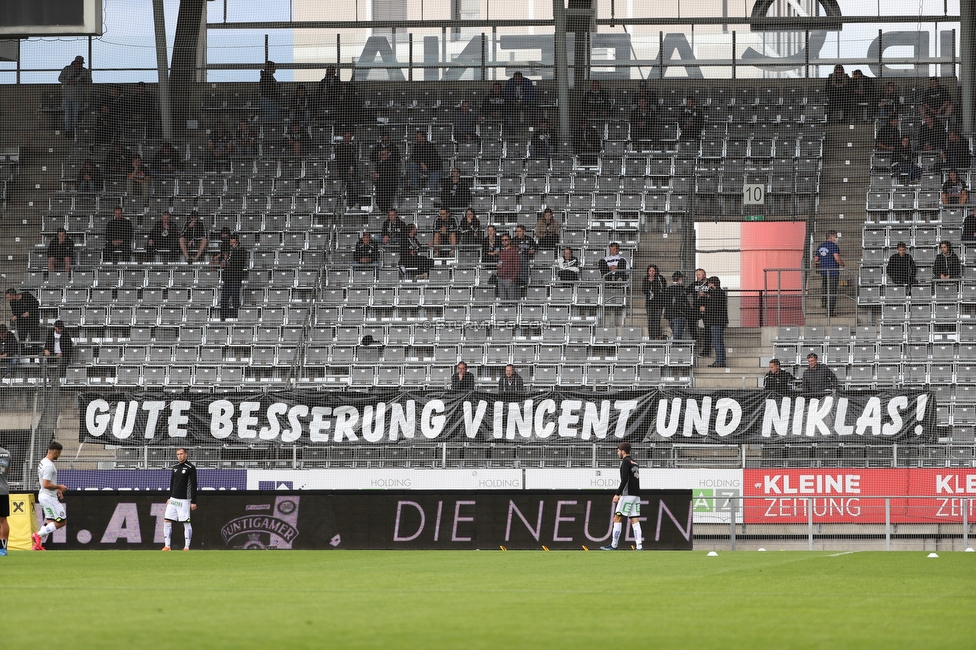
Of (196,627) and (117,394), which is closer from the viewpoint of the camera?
(196,627)

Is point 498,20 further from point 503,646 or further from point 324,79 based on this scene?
point 503,646

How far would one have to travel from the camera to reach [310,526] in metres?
19.8

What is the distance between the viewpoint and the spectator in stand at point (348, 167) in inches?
1126

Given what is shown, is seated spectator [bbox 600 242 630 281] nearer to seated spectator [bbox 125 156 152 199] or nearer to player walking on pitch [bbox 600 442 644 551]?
player walking on pitch [bbox 600 442 644 551]

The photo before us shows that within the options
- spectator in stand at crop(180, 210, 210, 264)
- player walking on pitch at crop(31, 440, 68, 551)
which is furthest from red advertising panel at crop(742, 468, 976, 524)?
spectator in stand at crop(180, 210, 210, 264)

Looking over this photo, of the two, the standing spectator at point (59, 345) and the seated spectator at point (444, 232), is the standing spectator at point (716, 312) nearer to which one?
the seated spectator at point (444, 232)

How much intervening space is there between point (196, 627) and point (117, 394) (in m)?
15.7

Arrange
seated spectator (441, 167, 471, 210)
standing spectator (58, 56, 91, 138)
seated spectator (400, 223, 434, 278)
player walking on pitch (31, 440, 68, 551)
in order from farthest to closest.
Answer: standing spectator (58, 56, 91, 138) < seated spectator (441, 167, 471, 210) < seated spectator (400, 223, 434, 278) < player walking on pitch (31, 440, 68, 551)

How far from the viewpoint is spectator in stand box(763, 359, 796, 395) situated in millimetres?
22375

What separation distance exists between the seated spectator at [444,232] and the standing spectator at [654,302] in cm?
412

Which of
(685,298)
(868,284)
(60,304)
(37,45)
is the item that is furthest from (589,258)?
(37,45)

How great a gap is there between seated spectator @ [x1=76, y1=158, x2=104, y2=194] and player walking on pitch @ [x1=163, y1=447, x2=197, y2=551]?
1173cm

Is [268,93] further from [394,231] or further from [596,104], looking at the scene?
[596,104]

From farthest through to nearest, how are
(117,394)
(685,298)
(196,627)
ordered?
(685,298), (117,394), (196,627)
